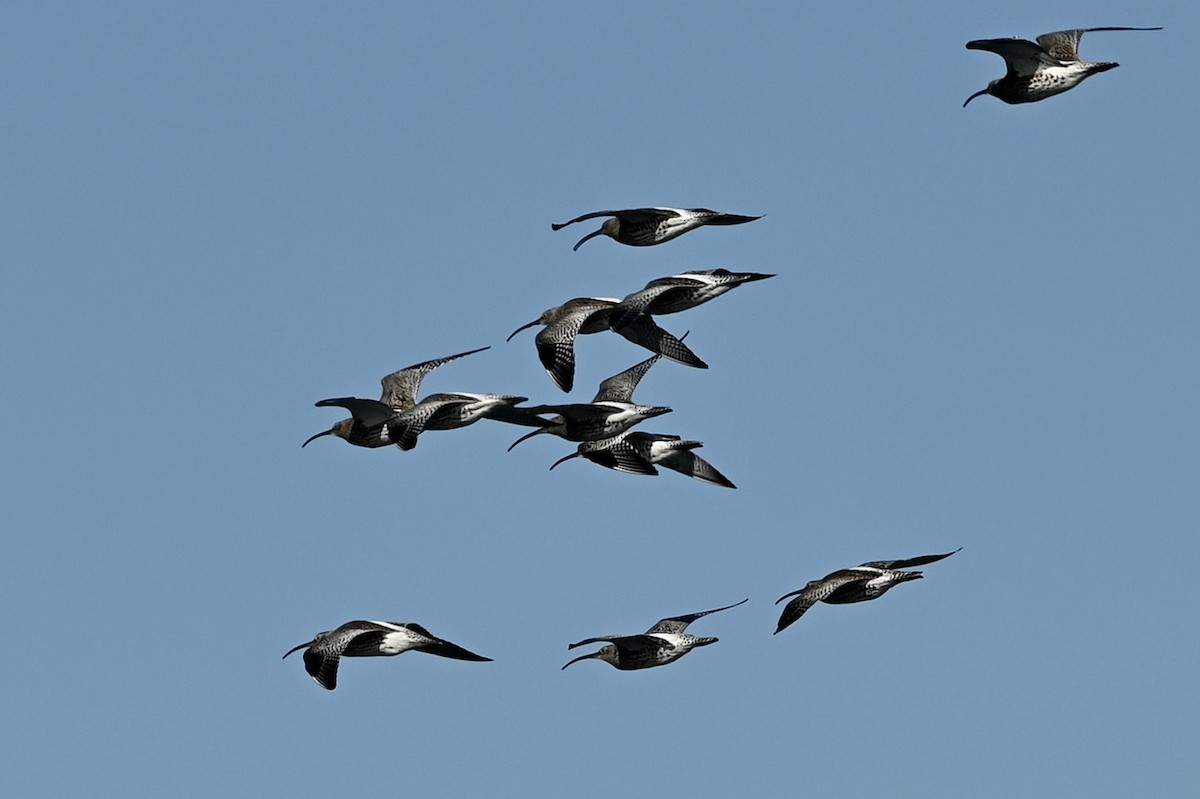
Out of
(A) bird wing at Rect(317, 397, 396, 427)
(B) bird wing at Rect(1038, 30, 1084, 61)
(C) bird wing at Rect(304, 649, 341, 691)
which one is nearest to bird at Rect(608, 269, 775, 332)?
(A) bird wing at Rect(317, 397, 396, 427)

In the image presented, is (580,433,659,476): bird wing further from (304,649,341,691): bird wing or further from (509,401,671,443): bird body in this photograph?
(304,649,341,691): bird wing

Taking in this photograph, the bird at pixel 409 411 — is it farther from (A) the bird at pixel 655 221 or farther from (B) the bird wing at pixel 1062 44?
(B) the bird wing at pixel 1062 44

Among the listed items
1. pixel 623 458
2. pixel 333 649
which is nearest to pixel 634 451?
pixel 623 458

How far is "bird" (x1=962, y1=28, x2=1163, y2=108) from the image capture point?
107 feet

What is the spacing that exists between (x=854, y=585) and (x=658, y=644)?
3526mm

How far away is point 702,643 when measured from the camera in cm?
3497

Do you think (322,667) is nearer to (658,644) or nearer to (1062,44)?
(658,644)

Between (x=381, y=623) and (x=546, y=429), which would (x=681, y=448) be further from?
(x=381, y=623)

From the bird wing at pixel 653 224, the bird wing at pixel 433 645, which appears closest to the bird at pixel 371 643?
the bird wing at pixel 433 645

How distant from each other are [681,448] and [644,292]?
3.41 metres

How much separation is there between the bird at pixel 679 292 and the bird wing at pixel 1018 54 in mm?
4284

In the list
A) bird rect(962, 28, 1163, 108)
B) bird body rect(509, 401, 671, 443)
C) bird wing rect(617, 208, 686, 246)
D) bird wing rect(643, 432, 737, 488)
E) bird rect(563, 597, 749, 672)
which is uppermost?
bird rect(962, 28, 1163, 108)

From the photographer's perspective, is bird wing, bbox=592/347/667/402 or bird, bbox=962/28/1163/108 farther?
bird wing, bbox=592/347/667/402

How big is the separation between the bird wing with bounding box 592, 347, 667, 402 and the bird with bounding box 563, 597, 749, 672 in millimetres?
3348
